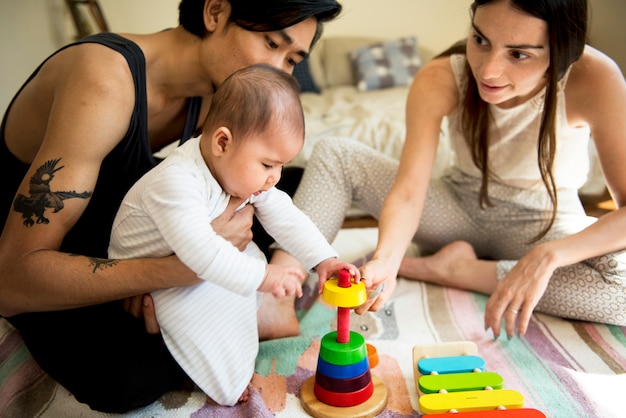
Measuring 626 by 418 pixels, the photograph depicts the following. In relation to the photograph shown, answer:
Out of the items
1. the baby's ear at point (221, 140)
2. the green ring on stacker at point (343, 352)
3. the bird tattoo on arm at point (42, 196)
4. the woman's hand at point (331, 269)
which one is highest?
the baby's ear at point (221, 140)

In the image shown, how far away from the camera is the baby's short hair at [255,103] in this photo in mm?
901

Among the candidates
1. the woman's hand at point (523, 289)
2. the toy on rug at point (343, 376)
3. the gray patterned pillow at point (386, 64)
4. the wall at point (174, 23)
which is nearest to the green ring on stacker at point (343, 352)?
the toy on rug at point (343, 376)

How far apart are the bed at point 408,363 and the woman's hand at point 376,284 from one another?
0.63 ft

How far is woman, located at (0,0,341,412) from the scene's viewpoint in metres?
0.97

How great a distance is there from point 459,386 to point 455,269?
523 mm

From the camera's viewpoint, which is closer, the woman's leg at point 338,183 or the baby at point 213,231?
the baby at point 213,231

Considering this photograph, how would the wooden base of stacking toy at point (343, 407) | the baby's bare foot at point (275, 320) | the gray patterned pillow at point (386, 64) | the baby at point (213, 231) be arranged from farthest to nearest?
the gray patterned pillow at point (386, 64) → the baby's bare foot at point (275, 320) → the wooden base of stacking toy at point (343, 407) → the baby at point (213, 231)

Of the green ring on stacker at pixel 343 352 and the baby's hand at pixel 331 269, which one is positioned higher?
the baby's hand at pixel 331 269

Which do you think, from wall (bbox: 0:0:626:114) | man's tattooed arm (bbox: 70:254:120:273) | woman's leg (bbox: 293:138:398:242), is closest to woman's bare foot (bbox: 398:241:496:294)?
woman's leg (bbox: 293:138:398:242)

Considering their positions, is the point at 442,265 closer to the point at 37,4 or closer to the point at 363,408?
the point at 363,408

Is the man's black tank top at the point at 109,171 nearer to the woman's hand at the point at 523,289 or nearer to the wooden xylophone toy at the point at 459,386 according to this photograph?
the wooden xylophone toy at the point at 459,386

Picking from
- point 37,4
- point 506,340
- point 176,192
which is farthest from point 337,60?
point 176,192

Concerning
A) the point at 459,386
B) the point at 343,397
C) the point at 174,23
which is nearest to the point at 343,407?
the point at 343,397

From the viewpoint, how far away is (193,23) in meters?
1.21
